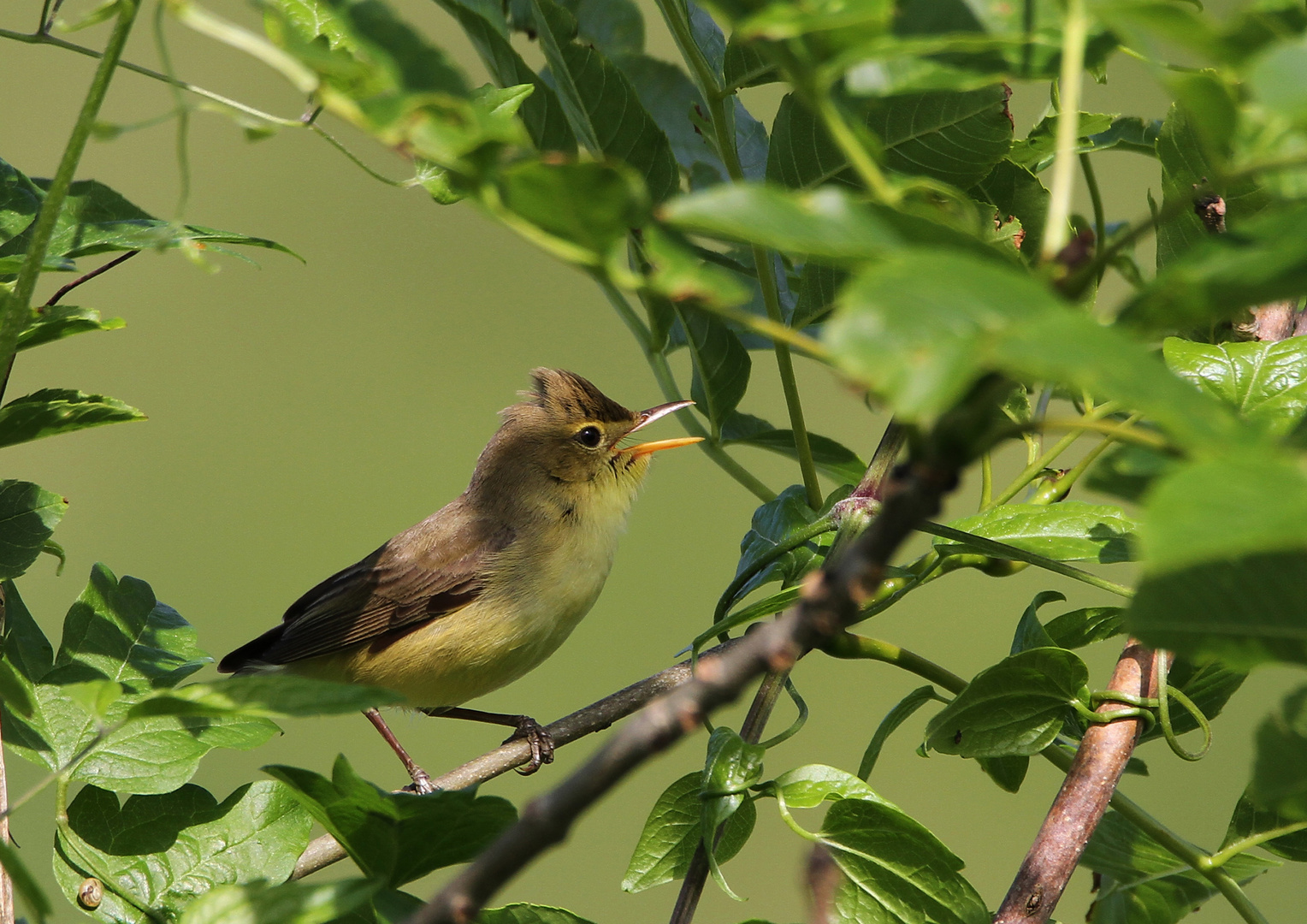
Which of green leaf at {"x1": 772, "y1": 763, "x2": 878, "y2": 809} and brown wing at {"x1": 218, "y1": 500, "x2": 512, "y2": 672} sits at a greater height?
green leaf at {"x1": 772, "y1": 763, "x2": 878, "y2": 809}

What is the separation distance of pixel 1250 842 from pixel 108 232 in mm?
1568

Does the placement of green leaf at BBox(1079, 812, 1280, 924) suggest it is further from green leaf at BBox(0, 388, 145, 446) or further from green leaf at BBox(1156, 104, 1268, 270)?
green leaf at BBox(0, 388, 145, 446)

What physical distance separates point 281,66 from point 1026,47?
0.50 m

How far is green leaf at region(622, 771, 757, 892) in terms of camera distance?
1570 millimetres

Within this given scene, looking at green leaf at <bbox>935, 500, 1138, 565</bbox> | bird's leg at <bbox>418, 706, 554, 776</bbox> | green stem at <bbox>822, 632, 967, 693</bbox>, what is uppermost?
green leaf at <bbox>935, 500, 1138, 565</bbox>

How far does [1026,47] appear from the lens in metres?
0.83

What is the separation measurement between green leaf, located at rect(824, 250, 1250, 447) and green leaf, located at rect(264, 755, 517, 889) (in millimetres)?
704

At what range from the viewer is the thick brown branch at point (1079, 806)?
1.39 metres

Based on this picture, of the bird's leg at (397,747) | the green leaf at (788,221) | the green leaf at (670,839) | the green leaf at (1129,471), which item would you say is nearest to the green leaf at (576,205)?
the green leaf at (788,221)

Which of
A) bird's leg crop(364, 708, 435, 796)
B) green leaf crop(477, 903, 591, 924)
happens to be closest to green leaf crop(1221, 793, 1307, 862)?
green leaf crop(477, 903, 591, 924)

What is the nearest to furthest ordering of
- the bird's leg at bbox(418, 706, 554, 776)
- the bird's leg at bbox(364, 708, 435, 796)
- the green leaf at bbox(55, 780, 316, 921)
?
the green leaf at bbox(55, 780, 316, 921) < the bird's leg at bbox(418, 706, 554, 776) < the bird's leg at bbox(364, 708, 435, 796)

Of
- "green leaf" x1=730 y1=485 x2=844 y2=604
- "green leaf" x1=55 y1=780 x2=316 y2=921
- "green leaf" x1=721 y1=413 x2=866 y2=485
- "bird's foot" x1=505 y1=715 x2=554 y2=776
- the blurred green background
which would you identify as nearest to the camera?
"green leaf" x1=55 y1=780 x2=316 y2=921

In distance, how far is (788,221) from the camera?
0.62m

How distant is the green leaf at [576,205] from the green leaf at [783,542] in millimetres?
1069
